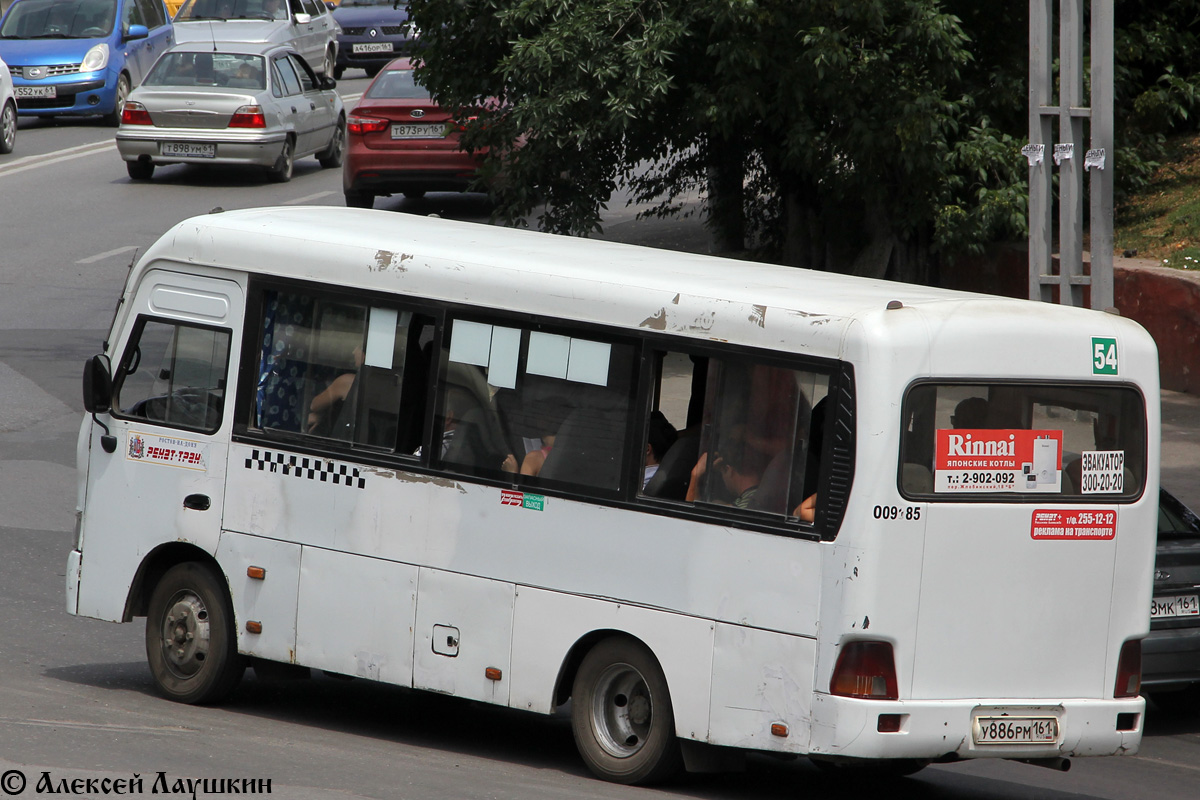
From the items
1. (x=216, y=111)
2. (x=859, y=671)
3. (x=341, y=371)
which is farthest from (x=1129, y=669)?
(x=216, y=111)

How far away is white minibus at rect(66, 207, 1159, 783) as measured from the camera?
22.2 feet

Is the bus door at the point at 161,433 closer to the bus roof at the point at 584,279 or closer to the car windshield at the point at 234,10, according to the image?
the bus roof at the point at 584,279

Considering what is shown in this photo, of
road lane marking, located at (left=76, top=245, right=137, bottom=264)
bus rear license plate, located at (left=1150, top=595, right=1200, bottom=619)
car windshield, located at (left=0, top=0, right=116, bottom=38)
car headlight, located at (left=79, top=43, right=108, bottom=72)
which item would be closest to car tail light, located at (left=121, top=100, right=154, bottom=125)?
road lane marking, located at (left=76, top=245, right=137, bottom=264)

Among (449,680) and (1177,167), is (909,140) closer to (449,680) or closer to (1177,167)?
(1177,167)

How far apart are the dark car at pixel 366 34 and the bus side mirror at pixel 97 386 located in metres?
27.7

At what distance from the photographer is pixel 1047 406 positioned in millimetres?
7031

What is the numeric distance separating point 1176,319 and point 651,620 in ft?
33.1

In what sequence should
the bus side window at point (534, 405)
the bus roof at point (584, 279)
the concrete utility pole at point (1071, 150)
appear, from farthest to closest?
the concrete utility pole at point (1071, 150)
the bus side window at point (534, 405)
the bus roof at point (584, 279)

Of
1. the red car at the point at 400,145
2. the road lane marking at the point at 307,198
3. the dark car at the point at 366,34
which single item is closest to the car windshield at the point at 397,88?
the red car at the point at 400,145

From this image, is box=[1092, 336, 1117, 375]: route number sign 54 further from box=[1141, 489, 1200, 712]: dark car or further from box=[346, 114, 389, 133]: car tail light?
box=[346, 114, 389, 133]: car tail light

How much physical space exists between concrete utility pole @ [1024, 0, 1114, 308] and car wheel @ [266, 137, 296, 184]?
1559 cm

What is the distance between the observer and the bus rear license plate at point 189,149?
77.3ft

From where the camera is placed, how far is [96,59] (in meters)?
27.5

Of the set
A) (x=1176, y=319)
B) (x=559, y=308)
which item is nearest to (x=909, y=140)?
(x=1176, y=319)
